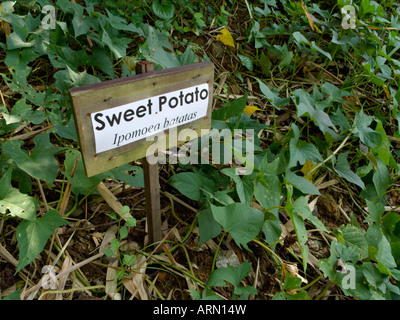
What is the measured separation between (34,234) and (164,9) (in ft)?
4.13

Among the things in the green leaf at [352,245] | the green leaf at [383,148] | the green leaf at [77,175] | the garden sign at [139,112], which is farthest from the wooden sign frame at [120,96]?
the green leaf at [383,148]

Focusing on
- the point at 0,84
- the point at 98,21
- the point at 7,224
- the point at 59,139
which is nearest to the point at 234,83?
the point at 98,21

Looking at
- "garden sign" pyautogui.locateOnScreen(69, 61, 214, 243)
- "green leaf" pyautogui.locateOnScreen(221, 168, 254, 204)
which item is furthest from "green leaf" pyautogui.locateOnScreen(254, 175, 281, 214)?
"garden sign" pyautogui.locateOnScreen(69, 61, 214, 243)

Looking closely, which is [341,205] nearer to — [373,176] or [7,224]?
[373,176]

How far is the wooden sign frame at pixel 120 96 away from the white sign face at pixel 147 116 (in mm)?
12

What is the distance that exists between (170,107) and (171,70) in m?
0.10

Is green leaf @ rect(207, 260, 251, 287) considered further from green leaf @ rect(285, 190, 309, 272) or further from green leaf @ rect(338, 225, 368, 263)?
green leaf @ rect(338, 225, 368, 263)

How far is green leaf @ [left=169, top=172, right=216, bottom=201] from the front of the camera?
113 cm

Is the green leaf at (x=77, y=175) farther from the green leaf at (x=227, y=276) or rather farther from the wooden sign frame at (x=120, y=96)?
the green leaf at (x=227, y=276)

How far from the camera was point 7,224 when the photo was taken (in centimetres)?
107

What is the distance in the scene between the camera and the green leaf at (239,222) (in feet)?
3.24

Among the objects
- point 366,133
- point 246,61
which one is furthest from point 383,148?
point 246,61

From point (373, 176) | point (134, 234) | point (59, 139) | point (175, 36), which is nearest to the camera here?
point (134, 234)

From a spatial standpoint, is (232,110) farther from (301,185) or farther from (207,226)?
(207,226)
